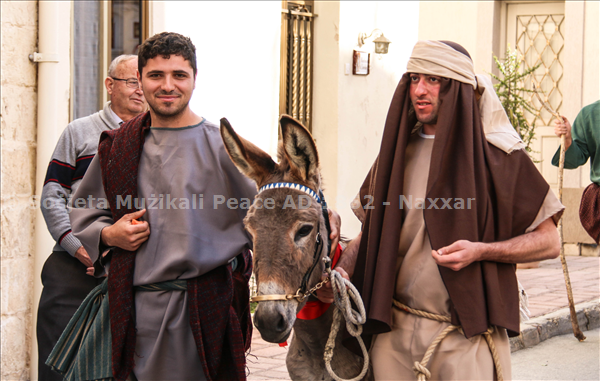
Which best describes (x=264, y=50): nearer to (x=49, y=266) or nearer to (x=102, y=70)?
(x=102, y=70)

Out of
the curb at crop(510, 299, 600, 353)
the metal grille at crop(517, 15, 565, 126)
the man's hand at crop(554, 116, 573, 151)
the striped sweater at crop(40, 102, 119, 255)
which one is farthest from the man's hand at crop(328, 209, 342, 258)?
the metal grille at crop(517, 15, 565, 126)

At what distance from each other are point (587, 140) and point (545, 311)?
198 centimetres

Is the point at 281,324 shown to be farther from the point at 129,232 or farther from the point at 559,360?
the point at 559,360

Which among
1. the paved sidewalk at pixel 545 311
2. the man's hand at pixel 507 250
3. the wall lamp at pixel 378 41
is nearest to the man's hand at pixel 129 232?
the man's hand at pixel 507 250

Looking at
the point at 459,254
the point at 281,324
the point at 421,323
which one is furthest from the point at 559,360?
the point at 281,324

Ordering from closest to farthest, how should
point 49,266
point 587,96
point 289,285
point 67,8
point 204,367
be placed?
1. point 289,285
2. point 204,367
3. point 49,266
4. point 67,8
5. point 587,96

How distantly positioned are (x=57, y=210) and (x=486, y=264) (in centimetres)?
242

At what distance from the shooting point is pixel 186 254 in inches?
106

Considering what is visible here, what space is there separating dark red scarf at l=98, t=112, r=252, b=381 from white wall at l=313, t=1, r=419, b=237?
6172 millimetres

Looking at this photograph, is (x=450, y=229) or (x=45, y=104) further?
(x=45, y=104)

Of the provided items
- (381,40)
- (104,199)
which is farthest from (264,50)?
(104,199)

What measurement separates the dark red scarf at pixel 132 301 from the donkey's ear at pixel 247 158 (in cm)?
41

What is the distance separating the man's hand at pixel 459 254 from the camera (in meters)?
2.42

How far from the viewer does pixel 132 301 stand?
2748mm
